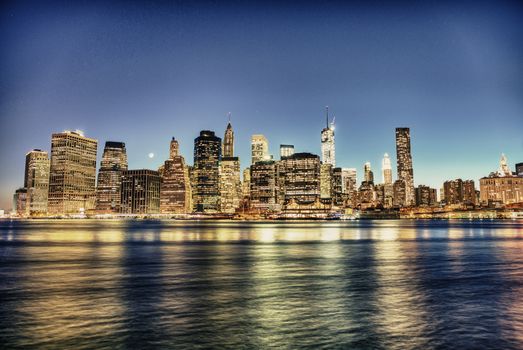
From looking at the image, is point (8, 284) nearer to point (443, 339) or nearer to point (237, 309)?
point (237, 309)

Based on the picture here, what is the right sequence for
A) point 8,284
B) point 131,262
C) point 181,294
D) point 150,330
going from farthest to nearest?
point 131,262 < point 8,284 < point 181,294 < point 150,330

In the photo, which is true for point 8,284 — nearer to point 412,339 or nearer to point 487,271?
point 412,339

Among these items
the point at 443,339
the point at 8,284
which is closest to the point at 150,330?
the point at 443,339

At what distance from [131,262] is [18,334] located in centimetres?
2926

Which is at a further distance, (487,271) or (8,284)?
(487,271)

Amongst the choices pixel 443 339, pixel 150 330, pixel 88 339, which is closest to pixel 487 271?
pixel 443 339

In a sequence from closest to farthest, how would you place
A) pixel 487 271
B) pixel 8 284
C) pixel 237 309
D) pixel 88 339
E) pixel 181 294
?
1. pixel 88 339
2. pixel 237 309
3. pixel 181 294
4. pixel 8 284
5. pixel 487 271

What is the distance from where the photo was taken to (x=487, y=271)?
38.5 metres

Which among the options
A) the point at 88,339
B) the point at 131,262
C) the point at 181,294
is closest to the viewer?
the point at 88,339

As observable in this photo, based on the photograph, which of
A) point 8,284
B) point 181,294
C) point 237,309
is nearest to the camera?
point 237,309

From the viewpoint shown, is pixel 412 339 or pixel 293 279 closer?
pixel 412 339

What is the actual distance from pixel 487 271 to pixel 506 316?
1997 cm

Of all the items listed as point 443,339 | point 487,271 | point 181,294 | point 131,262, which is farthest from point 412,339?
point 131,262

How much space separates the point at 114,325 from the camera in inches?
728
